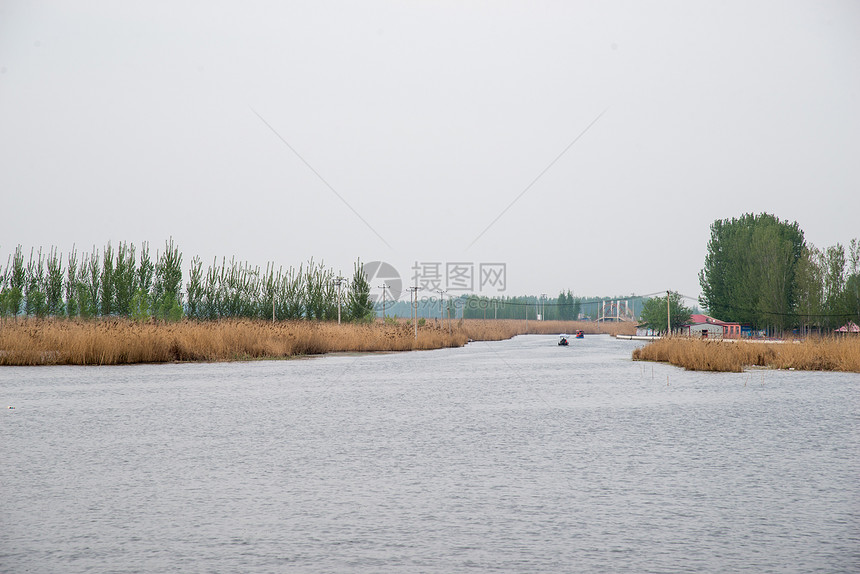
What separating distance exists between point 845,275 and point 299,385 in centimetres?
4737

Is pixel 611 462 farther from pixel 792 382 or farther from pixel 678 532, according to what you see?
pixel 792 382

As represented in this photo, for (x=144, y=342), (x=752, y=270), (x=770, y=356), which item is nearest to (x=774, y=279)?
(x=752, y=270)

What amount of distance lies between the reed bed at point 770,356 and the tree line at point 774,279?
1001 inches

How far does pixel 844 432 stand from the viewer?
34.3 feet

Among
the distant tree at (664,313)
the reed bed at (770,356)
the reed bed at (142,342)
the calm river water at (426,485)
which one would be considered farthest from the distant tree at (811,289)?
the calm river water at (426,485)

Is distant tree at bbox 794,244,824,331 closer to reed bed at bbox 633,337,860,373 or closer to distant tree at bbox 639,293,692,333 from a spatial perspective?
reed bed at bbox 633,337,860,373

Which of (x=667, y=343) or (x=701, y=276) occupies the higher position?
(x=701, y=276)

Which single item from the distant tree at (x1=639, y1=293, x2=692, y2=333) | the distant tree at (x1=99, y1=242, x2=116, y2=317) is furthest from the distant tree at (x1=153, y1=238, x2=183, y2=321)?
the distant tree at (x1=639, y1=293, x2=692, y2=333)

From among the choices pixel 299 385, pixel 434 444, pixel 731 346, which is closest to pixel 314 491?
pixel 434 444

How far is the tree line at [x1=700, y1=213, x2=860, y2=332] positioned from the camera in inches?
2052

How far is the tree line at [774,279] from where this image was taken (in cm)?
5212

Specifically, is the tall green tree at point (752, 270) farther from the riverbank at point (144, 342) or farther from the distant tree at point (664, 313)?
the riverbank at point (144, 342)

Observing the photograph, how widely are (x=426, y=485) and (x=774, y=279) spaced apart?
5585 cm

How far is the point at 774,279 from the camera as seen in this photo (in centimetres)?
5619
